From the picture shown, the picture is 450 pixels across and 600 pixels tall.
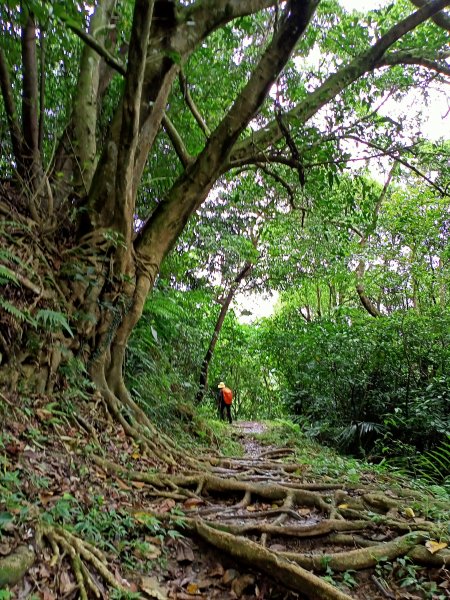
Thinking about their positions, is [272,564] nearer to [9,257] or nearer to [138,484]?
[138,484]

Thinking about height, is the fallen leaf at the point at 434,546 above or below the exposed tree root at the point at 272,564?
above

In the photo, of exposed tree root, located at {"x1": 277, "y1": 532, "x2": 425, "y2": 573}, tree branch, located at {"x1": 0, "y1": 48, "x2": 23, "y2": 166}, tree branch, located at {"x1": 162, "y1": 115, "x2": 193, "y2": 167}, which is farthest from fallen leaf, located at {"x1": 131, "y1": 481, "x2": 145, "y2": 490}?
tree branch, located at {"x1": 162, "y1": 115, "x2": 193, "y2": 167}

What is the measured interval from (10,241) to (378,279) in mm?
11474

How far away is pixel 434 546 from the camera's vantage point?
2.88 m

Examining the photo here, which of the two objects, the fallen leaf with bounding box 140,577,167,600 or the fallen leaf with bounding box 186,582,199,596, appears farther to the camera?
the fallen leaf with bounding box 186,582,199,596

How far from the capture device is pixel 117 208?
545 centimetres

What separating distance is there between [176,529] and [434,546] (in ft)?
5.89

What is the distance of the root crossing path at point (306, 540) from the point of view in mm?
2650

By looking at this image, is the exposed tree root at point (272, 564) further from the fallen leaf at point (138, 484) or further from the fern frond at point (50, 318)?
the fern frond at point (50, 318)

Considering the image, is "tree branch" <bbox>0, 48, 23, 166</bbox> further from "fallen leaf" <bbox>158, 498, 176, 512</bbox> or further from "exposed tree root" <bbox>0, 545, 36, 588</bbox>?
"exposed tree root" <bbox>0, 545, 36, 588</bbox>

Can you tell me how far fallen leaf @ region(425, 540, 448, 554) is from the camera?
2835 mm

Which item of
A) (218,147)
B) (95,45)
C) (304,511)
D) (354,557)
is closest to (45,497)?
(354,557)

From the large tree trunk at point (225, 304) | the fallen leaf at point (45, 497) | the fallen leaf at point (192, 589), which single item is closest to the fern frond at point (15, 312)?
the fallen leaf at point (45, 497)

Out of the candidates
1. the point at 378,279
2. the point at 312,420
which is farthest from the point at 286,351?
the point at 378,279
